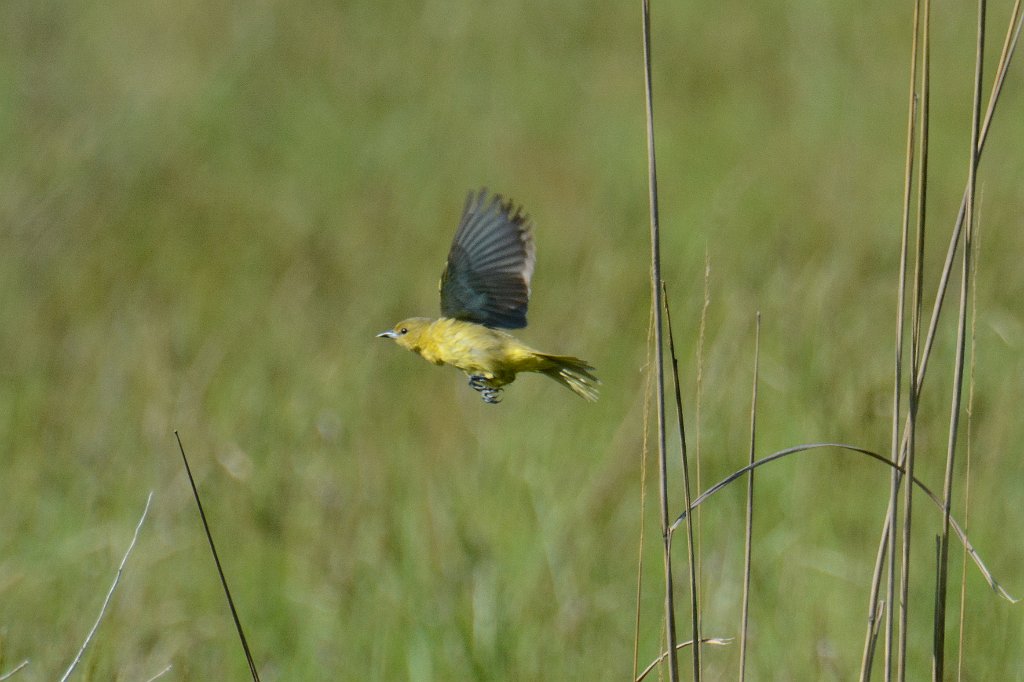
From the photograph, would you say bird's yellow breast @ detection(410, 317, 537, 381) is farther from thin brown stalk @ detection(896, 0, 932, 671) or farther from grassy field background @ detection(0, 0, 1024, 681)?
grassy field background @ detection(0, 0, 1024, 681)

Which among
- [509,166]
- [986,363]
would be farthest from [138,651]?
[509,166]

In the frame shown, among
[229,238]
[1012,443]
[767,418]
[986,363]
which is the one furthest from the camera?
[229,238]

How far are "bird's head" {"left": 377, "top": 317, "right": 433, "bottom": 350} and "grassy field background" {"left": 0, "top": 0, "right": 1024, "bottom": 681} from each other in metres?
0.82

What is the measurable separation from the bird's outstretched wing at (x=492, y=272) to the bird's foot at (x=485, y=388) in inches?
7.5

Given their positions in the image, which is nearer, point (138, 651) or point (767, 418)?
point (138, 651)

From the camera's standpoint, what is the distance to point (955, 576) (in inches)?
129

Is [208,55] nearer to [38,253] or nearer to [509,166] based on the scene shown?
[509,166]

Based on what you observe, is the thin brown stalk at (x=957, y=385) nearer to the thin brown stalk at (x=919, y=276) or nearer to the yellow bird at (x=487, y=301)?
the thin brown stalk at (x=919, y=276)

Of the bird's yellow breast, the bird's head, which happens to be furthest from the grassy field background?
the bird's yellow breast

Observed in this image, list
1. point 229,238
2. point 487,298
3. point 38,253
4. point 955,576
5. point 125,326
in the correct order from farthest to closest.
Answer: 1. point 229,238
2. point 38,253
3. point 125,326
4. point 955,576
5. point 487,298

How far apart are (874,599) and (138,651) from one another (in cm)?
168

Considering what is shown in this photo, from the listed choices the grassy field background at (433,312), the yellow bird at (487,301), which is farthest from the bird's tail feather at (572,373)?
the grassy field background at (433,312)

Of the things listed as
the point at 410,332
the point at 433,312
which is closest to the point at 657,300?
the point at 410,332

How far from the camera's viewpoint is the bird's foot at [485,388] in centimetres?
150
